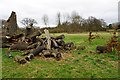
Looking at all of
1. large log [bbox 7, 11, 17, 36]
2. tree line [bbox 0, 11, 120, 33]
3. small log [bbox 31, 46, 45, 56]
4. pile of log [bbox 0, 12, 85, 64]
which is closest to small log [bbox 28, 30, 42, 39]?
pile of log [bbox 0, 12, 85, 64]

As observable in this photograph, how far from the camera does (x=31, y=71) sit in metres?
3.79

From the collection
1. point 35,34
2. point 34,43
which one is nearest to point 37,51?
point 34,43

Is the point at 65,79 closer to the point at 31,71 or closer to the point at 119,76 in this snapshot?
the point at 31,71

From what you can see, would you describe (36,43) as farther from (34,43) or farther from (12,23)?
(12,23)

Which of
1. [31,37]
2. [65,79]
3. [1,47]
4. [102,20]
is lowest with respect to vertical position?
[65,79]

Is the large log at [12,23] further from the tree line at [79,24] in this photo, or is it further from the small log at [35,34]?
the tree line at [79,24]

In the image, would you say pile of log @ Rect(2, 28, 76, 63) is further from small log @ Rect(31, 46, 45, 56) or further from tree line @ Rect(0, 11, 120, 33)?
tree line @ Rect(0, 11, 120, 33)

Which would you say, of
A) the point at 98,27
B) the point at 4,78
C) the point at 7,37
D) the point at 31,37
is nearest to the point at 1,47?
the point at 7,37

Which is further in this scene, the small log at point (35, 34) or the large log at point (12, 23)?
the large log at point (12, 23)

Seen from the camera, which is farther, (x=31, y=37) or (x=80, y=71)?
(x=31, y=37)

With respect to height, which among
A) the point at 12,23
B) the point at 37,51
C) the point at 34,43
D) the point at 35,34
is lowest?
the point at 37,51

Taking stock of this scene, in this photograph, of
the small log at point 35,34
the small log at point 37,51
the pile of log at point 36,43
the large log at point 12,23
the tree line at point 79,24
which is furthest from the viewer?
the tree line at point 79,24

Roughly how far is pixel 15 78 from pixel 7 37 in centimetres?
634

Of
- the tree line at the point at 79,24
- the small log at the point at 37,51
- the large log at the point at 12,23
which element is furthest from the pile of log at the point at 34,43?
the tree line at the point at 79,24
